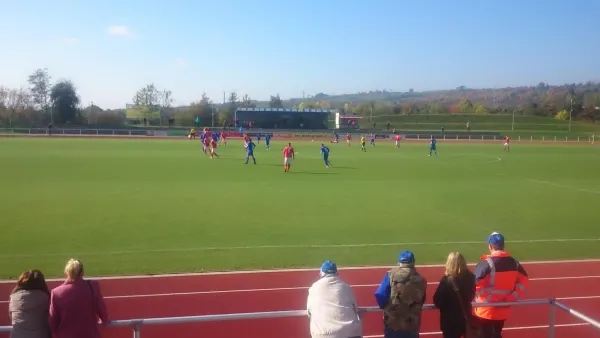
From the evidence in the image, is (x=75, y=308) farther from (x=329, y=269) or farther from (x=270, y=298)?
(x=270, y=298)

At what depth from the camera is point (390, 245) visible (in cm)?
1334

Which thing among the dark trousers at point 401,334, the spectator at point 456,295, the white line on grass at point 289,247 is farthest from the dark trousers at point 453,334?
the white line on grass at point 289,247

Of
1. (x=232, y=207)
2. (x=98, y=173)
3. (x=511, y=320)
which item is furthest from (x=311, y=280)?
(x=98, y=173)

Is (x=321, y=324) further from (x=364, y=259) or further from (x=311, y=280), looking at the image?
(x=364, y=259)

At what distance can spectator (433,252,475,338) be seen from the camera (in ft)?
17.9

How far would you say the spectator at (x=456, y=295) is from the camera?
17.9 feet

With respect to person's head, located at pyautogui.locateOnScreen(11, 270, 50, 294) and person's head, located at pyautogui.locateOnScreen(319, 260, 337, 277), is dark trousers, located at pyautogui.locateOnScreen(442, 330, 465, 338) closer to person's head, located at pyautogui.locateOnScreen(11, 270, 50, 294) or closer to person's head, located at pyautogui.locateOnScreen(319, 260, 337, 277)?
person's head, located at pyautogui.locateOnScreen(319, 260, 337, 277)

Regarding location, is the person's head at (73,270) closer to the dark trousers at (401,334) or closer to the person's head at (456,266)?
the dark trousers at (401,334)

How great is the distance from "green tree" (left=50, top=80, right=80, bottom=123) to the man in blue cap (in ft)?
324

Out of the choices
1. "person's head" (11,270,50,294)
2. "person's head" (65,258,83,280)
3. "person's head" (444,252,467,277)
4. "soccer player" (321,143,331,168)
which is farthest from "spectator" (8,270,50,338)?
"soccer player" (321,143,331,168)

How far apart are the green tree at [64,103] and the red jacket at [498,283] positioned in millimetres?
98667

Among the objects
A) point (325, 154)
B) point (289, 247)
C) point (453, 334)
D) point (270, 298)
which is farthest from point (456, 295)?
point (325, 154)

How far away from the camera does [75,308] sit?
4.99 m

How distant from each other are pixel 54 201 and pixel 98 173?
8490mm
